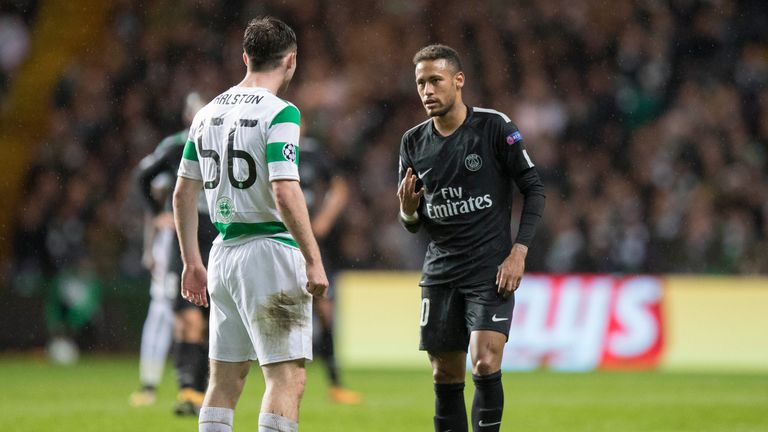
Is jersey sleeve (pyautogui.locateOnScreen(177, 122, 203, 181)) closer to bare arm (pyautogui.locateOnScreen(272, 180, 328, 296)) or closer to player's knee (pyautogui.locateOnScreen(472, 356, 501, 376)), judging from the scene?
bare arm (pyautogui.locateOnScreen(272, 180, 328, 296))

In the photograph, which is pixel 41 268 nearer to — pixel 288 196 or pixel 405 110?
pixel 405 110

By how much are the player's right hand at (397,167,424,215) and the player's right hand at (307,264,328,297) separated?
1.23 meters

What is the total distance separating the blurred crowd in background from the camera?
17156 mm

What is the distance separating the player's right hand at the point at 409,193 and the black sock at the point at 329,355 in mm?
4119

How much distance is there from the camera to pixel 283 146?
17.0 feet

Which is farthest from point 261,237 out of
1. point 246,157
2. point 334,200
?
point 334,200

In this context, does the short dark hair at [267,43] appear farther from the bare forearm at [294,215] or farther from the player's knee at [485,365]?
the player's knee at [485,365]

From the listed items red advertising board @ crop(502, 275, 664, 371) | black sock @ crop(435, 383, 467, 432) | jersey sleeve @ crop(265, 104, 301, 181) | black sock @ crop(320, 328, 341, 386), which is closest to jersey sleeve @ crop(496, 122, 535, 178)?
black sock @ crop(435, 383, 467, 432)

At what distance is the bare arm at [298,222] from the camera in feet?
16.8

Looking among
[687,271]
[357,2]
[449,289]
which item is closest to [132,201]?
[357,2]

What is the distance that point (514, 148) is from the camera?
633 centimetres

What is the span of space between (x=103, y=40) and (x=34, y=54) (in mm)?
1202

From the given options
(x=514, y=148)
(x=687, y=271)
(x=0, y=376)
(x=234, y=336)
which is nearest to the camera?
(x=234, y=336)

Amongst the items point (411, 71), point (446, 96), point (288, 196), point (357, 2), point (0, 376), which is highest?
point (357, 2)
